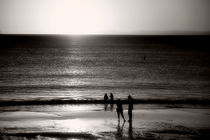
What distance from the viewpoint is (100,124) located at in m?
23.5

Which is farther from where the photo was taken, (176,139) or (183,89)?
(183,89)

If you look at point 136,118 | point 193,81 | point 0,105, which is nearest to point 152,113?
point 136,118

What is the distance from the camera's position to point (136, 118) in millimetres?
25703

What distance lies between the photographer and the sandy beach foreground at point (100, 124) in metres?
20.4

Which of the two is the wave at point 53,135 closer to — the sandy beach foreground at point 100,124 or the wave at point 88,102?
the sandy beach foreground at point 100,124

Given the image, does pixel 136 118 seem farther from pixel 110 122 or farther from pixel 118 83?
pixel 118 83

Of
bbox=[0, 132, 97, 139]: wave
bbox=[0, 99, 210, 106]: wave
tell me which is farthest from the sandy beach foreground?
bbox=[0, 99, 210, 106]: wave

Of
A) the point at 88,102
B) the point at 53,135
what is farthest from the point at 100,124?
the point at 88,102

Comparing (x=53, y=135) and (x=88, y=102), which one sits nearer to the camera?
(x=53, y=135)

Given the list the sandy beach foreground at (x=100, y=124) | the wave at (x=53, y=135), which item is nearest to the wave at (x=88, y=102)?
the sandy beach foreground at (x=100, y=124)

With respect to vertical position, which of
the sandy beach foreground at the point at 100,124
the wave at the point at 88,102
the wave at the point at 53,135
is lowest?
the wave at the point at 53,135

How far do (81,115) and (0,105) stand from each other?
35.7 ft

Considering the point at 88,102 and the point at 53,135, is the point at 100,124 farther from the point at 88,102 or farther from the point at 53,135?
the point at 88,102

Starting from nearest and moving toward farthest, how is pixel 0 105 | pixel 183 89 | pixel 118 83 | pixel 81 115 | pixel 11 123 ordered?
pixel 11 123
pixel 81 115
pixel 0 105
pixel 183 89
pixel 118 83
